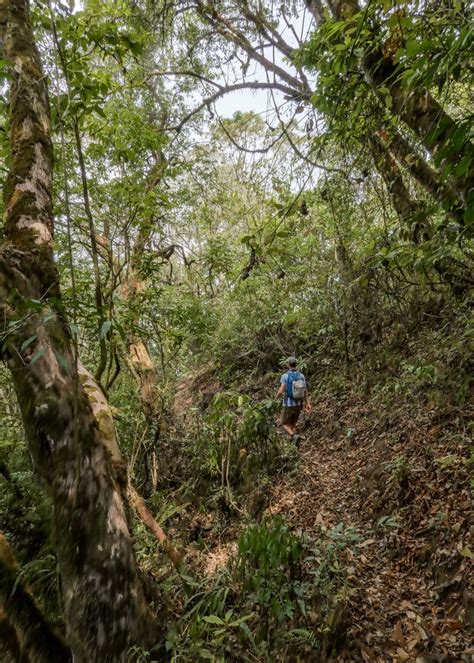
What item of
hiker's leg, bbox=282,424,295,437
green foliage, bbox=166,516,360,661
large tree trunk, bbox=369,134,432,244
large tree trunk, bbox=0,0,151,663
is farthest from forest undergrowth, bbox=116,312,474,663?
large tree trunk, bbox=369,134,432,244

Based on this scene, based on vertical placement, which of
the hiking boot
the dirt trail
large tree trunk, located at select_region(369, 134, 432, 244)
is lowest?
the dirt trail

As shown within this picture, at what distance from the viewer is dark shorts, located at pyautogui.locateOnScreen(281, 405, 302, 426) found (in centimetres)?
663

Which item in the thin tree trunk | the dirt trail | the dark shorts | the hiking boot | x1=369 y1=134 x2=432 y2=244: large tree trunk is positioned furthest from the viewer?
the dark shorts

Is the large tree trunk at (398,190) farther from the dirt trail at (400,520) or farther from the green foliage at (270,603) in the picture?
the green foliage at (270,603)

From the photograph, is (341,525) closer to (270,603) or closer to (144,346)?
(270,603)

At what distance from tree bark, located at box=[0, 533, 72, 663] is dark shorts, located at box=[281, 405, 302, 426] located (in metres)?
4.85

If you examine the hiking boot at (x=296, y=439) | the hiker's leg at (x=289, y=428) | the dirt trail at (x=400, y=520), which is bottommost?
the dirt trail at (x=400, y=520)

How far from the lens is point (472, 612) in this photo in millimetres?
2424

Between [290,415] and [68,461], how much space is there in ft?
16.6

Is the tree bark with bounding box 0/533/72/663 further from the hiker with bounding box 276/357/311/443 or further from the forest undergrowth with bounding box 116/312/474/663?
the hiker with bounding box 276/357/311/443

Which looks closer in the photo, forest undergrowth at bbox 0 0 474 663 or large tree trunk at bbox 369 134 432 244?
forest undergrowth at bbox 0 0 474 663

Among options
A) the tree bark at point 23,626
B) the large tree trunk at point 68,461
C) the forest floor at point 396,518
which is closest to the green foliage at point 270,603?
the forest floor at point 396,518

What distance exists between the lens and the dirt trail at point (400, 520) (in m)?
2.53

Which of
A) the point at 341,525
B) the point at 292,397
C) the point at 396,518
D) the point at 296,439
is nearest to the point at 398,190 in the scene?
the point at 292,397
